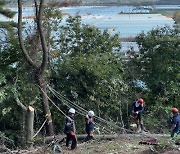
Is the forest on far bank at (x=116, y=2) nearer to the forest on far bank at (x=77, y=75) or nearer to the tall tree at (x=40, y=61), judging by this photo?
the forest on far bank at (x=77, y=75)

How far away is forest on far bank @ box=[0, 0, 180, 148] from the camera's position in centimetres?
1791

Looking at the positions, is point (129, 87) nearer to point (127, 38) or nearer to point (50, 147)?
point (127, 38)

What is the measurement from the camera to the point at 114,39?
20.6m

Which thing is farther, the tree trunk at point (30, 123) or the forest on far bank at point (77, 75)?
the forest on far bank at point (77, 75)

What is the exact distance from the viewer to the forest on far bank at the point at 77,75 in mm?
17906

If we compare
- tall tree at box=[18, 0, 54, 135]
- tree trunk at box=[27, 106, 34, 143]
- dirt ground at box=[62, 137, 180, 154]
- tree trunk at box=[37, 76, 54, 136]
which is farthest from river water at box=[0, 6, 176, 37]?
dirt ground at box=[62, 137, 180, 154]

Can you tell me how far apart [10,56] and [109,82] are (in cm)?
400

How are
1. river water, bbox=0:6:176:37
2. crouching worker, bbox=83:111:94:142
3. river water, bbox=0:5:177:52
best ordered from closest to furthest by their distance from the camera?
crouching worker, bbox=83:111:94:142 < river water, bbox=0:5:177:52 < river water, bbox=0:6:176:37

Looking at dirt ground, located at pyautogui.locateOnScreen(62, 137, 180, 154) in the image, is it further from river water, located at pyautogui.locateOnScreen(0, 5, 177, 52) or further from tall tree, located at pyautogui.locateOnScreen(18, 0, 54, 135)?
river water, located at pyautogui.locateOnScreen(0, 5, 177, 52)

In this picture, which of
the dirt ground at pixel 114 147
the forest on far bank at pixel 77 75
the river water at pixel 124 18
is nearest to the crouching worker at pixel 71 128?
the dirt ground at pixel 114 147

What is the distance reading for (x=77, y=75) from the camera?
766 inches

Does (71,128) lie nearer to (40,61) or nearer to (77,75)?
(40,61)

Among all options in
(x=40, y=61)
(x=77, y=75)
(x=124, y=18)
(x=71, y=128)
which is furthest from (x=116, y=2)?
(x=71, y=128)

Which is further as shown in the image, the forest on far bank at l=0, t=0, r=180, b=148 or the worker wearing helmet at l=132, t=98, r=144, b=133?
the forest on far bank at l=0, t=0, r=180, b=148
